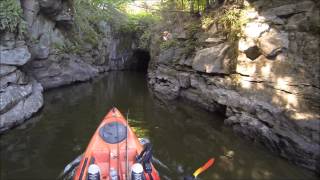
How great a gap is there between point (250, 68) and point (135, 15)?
19.9 metres

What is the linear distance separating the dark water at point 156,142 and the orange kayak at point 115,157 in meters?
0.83

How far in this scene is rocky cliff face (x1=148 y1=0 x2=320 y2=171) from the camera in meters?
7.14

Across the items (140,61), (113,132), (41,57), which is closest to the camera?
(113,132)

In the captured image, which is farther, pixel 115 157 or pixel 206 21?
pixel 206 21

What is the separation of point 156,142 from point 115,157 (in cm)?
231

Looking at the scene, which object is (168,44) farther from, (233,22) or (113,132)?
(113,132)

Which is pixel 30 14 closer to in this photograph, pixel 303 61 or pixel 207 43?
pixel 207 43

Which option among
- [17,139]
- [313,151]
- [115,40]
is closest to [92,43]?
[115,40]

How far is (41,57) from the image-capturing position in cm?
1474

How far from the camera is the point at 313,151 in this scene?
6.61 meters

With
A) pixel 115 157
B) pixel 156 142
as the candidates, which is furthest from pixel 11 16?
pixel 115 157

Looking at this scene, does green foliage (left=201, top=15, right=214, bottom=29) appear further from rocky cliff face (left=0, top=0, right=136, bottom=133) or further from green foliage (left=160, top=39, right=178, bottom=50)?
rocky cliff face (left=0, top=0, right=136, bottom=133)

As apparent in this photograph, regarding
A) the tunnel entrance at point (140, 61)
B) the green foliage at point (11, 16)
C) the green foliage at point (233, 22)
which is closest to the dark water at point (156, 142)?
the green foliage at point (233, 22)

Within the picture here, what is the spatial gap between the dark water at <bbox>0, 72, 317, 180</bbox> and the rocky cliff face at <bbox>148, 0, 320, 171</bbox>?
483 mm
